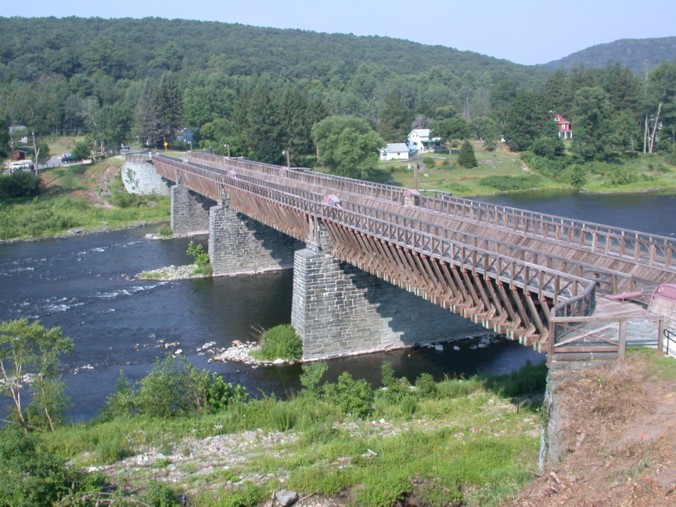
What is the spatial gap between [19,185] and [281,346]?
55149 millimetres

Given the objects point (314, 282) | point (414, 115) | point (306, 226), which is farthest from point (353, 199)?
point (414, 115)

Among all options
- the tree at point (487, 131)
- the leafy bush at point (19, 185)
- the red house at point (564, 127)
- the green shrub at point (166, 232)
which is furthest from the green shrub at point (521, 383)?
the red house at point (564, 127)

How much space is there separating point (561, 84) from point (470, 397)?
10633 cm

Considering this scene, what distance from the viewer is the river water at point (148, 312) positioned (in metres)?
29.5

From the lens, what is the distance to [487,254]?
68.6 feet

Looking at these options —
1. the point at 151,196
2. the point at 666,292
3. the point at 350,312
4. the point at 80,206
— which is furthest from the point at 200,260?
the point at 666,292

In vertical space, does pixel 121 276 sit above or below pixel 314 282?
below

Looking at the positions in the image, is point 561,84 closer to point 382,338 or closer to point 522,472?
point 382,338

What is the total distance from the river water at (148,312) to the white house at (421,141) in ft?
166

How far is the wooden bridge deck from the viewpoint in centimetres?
1861

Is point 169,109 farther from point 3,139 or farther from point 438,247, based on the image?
point 438,247

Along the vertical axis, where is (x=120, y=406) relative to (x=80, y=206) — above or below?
below

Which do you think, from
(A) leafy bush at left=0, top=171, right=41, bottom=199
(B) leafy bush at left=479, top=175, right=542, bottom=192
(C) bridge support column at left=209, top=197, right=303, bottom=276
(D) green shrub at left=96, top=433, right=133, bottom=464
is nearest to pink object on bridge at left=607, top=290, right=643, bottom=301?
(D) green shrub at left=96, top=433, right=133, bottom=464

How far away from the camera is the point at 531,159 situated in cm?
9694
